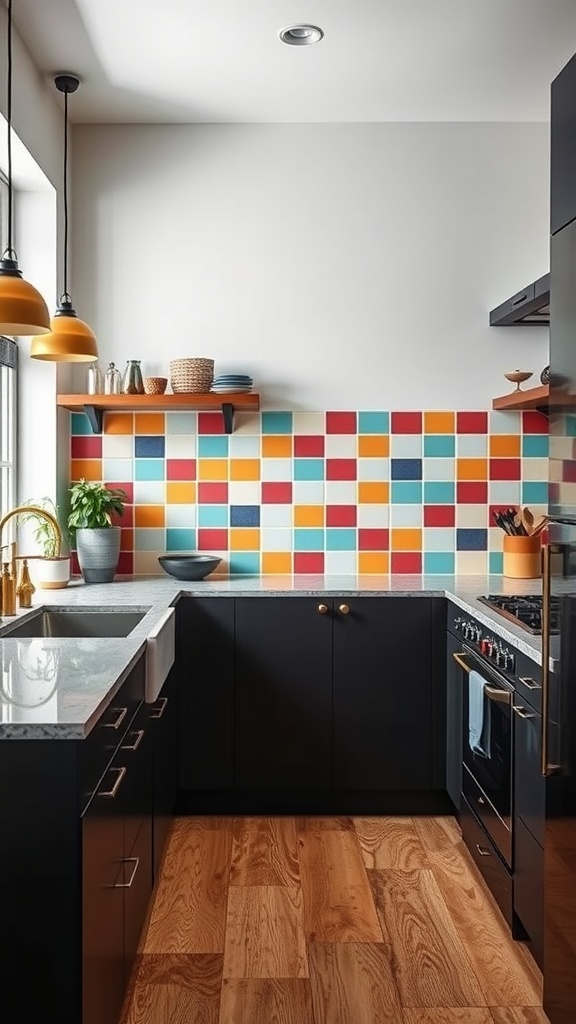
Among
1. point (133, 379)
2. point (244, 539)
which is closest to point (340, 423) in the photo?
point (244, 539)

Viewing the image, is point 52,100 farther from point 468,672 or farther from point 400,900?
point 400,900

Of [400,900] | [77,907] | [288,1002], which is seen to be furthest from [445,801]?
[77,907]

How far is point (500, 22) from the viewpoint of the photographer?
3.01 m

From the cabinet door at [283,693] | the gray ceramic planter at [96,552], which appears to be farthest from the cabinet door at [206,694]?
the gray ceramic planter at [96,552]

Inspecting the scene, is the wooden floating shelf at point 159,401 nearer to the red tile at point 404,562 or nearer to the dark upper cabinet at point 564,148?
the red tile at point 404,562

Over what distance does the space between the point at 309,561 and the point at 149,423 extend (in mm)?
899

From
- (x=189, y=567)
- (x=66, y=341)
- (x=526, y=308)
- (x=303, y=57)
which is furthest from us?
(x=189, y=567)

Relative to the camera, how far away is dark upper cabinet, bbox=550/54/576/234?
6.35ft

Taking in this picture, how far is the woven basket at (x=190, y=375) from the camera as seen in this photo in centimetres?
367

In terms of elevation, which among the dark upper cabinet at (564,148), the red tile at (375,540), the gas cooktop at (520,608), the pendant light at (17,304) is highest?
the dark upper cabinet at (564,148)

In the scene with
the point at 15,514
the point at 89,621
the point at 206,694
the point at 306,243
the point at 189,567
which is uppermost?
the point at 306,243

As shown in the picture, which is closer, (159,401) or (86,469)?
(159,401)

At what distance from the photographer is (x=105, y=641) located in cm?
242

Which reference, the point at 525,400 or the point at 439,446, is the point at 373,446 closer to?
the point at 439,446
